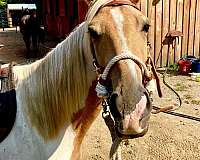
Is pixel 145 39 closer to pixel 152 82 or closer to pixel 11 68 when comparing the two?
pixel 152 82

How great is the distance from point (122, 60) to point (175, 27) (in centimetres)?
624

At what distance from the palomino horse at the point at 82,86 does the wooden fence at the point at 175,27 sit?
17.7 ft

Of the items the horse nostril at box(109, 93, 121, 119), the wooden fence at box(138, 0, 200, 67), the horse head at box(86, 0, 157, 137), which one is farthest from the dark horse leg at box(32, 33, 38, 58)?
the horse nostril at box(109, 93, 121, 119)

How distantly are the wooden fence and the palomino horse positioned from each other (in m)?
5.38

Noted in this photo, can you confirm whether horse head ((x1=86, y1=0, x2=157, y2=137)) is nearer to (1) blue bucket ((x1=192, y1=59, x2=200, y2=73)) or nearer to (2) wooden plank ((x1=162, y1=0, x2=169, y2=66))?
(1) blue bucket ((x1=192, y1=59, x2=200, y2=73))

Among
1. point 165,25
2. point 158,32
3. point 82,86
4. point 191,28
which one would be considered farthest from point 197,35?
point 82,86

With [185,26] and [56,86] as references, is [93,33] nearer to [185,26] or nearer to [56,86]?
[56,86]

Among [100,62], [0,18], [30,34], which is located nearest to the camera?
[100,62]

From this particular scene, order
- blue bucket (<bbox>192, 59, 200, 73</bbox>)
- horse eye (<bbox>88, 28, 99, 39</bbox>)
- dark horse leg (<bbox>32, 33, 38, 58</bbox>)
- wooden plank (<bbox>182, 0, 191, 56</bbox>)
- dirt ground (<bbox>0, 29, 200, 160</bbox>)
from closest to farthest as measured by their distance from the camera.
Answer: horse eye (<bbox>88, 28, 99, 39</bbox>), dirt ground (<bbox>0, 29, 200, 160</bbox>), blue bucket (<bbox>192, 59, 200, 73</bbox>), wooden plank (<bbox>182, 0, 191, 56</bbox>), dark horse leg (<bbox>32, 33, 38, 58</bbox>)

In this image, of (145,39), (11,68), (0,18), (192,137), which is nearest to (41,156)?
(11,68)

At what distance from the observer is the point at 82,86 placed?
179 centimetres

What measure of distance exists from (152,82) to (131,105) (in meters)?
0.28

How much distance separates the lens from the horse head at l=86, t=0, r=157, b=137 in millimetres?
1400

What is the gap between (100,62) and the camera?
1580mm
